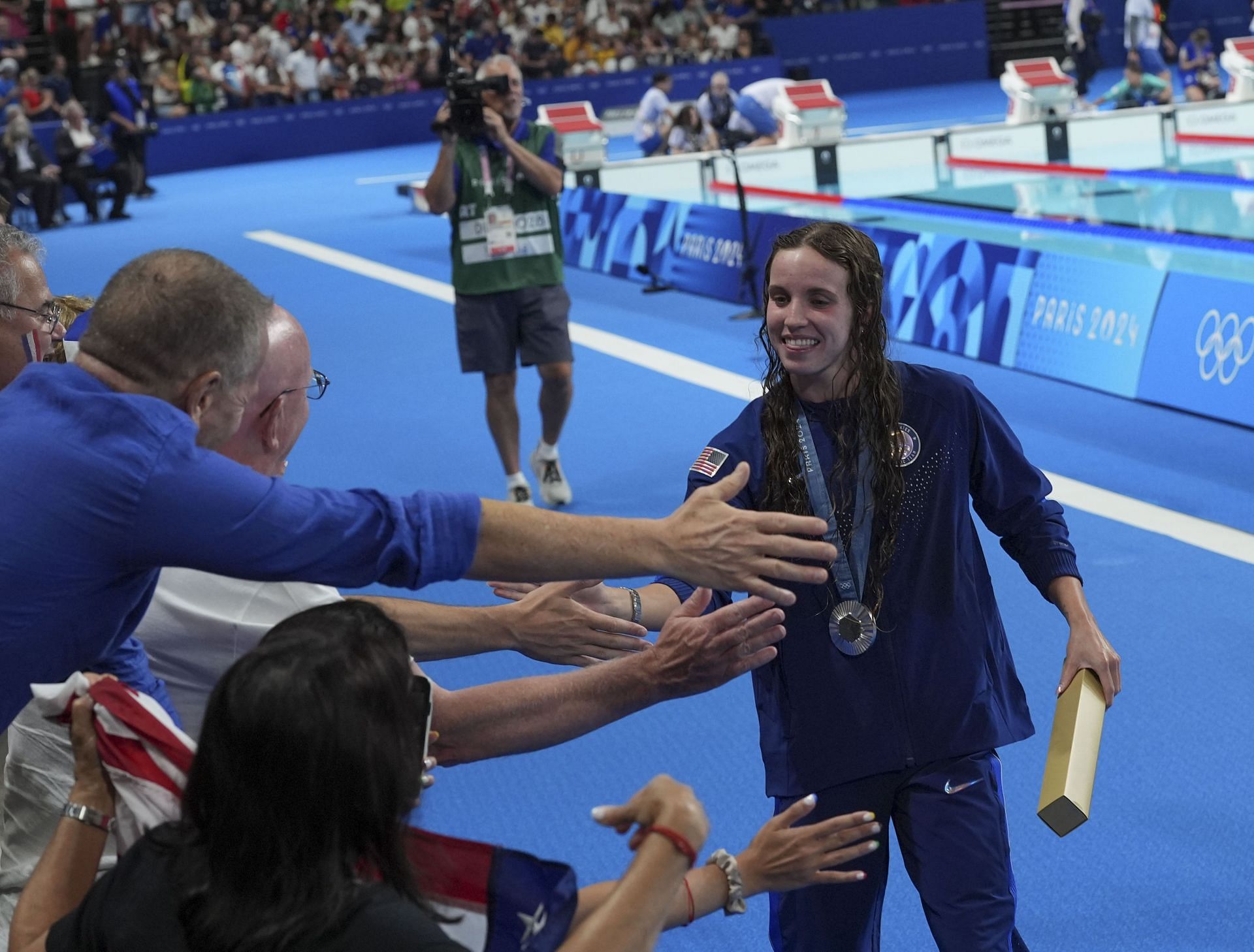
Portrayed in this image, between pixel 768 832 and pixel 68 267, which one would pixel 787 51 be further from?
pixel 768 832

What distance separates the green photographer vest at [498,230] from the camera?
6949 mm

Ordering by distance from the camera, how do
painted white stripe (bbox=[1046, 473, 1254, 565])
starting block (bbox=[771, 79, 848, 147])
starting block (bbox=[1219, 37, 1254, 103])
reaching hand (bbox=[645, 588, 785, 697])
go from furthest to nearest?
starting block (bbox=[1219, 37, 1254, 103]) → starting block (bbox=[771, 79, 848, 147]) → painted white stripe (bbox=[1046, 473, 1254, 565]) → reaching hand (bbox=[645, 588, 785, 697])

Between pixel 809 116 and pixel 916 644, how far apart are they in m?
15.2

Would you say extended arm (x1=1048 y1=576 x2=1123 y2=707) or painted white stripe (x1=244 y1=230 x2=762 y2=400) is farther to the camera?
painted white stripe (x1=244 y1=230 x2=762 y2=400)

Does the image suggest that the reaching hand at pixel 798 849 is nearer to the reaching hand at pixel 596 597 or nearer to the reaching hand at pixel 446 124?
the reaching hand at pixel 596 597

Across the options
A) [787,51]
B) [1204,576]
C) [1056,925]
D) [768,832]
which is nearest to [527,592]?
[768,832]

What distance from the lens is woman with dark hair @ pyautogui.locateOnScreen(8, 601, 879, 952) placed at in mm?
1546

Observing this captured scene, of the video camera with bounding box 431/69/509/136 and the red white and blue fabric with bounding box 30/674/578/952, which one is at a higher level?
the video camera with bounding box 431/69/509/136

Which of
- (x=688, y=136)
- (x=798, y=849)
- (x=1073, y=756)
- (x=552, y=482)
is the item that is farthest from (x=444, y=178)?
(x=688, y=136)

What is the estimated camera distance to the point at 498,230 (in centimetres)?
693

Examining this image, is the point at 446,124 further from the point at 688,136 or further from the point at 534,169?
the point at 688,136

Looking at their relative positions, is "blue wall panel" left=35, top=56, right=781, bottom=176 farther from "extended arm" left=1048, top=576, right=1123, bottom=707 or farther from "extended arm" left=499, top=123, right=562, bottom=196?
"extended arm" left=1048, top=576, right=1123, bottom=707

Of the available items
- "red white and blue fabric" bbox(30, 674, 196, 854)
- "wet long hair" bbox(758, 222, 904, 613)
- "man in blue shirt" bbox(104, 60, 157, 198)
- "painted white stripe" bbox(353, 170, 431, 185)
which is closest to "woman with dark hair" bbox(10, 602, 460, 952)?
"red white and blue fabric" bbox(30, 674, 196, 854)

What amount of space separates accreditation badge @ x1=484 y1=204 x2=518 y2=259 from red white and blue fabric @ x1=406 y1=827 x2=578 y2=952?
5.47 metres
